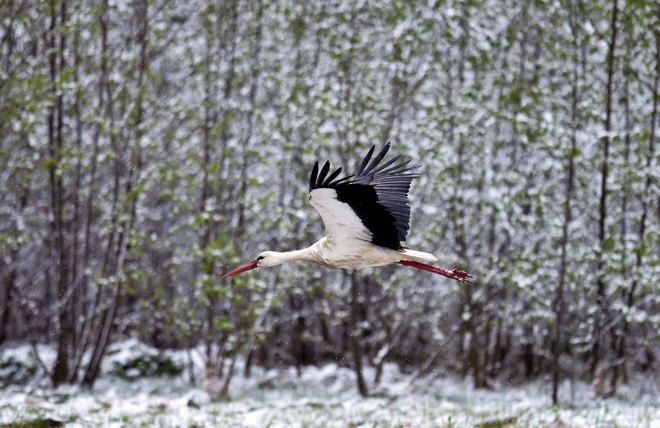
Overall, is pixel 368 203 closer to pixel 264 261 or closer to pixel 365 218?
pixel 365 218

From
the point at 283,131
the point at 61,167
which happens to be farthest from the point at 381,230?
the point at 283,131

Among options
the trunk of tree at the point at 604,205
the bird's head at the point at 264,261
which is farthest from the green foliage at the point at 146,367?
the bird's head at the point at 264,261

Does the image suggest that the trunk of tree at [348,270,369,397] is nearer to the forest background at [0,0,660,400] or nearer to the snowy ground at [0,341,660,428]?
the forest background at [0,0,660,400]

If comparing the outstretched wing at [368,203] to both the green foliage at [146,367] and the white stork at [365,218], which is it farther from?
the green foliage at [146,367]

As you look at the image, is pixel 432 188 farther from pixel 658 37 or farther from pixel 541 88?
pixel 658 37

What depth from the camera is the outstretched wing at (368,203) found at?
5031mm

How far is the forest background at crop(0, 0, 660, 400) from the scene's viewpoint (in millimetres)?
10727

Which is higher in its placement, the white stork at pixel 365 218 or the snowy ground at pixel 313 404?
the white stork at pixel 365 218

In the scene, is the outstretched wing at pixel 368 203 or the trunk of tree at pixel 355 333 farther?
the trunk of tree at pixel 355 333

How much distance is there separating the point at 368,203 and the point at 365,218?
12 centimetres

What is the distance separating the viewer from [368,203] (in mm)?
5246

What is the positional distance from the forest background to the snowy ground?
0.58 metres

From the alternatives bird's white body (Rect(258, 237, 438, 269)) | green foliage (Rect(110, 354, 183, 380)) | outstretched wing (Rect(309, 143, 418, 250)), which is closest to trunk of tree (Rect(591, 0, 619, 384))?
bird's white body (Rect(258, 237, 438, 269))

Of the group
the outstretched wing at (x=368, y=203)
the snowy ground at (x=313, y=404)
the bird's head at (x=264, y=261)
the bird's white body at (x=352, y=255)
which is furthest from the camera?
the snowy ground at (x=313, y=404)
